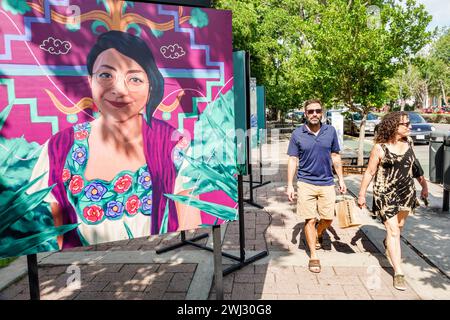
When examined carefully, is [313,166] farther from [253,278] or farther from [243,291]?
[243,291]

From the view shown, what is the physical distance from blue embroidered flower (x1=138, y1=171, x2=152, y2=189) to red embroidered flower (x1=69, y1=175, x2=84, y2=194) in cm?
39

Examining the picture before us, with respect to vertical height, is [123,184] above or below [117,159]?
below

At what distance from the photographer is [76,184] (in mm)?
2297

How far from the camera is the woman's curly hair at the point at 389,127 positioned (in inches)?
150

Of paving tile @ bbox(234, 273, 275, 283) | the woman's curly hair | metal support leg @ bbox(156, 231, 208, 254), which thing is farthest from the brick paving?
the woman's curly hair

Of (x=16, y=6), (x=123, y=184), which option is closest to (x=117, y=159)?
(x=123, y=184)

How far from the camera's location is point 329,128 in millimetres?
4215

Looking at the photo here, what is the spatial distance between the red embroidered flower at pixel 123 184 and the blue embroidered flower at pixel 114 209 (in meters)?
0.09

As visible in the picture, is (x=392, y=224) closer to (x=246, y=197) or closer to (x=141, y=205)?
(x=141, y=205)

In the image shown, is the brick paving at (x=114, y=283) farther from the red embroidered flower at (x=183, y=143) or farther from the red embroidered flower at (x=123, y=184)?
the red embroidered flower at (x=183, y=143)

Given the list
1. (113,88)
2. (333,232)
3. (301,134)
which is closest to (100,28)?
(113,88)

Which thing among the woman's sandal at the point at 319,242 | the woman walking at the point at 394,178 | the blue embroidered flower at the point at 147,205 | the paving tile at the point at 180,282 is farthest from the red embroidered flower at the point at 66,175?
the woman's sandal at the point at 319,242

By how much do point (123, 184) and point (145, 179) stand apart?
156 millimetres

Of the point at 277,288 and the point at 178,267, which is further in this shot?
the point at 178,267
